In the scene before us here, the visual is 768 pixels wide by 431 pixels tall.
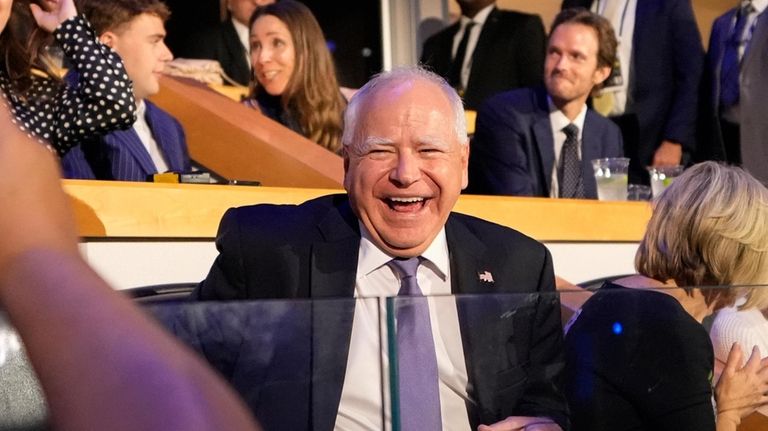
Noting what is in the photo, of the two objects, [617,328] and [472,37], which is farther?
[472,37]

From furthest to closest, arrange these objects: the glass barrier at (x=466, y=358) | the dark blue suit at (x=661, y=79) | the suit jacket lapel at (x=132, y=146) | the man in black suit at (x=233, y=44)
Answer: the man in black suit at (x=233, y=44)
the dark blue suit at (x=661, y=79)
the suit jacket lapel at (x=132, y=146)
the glass barrier at (x=466, y=358)

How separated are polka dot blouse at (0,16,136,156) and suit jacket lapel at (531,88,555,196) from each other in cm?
161

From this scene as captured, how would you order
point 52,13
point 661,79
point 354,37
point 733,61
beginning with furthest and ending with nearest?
point 354,37
point 661,79
point 733,61
point 52,13

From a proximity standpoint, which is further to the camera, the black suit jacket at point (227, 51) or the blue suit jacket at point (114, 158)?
the black suit jacket at point (227, 51)

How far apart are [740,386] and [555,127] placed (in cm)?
280

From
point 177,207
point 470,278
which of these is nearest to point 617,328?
point 470,278

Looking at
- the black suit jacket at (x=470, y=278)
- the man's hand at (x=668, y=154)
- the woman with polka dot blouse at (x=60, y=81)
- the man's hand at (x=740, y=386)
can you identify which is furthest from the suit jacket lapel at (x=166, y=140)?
the man's hand at (x=740, y=386)

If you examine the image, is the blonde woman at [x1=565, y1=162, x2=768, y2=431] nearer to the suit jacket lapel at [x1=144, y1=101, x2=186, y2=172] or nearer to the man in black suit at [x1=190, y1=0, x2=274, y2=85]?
the suit jacket lapel at [x1=144, y1=101, x2=186, y2=172]

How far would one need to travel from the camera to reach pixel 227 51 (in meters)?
5.84

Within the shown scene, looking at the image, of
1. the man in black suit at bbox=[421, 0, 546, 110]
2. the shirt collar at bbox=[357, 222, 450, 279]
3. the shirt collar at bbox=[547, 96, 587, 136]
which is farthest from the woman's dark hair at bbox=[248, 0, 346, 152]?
the shirt collar at bbox=[357, 222, 450, 279]

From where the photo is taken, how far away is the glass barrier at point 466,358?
1.22 metres

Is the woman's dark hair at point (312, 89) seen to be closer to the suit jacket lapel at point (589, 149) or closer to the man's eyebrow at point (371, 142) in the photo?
the suit jacket lapel at point (589, 149)

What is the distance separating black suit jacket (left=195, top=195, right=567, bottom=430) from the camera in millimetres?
1342

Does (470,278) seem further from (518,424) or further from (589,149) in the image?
(589,149)
